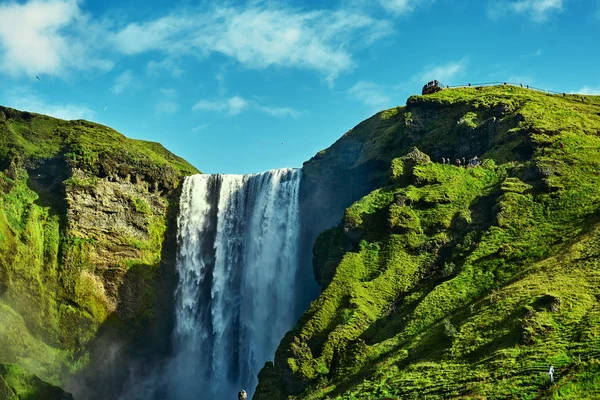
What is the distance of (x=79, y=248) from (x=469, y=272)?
38987 mm

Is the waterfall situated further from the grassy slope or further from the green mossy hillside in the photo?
the green mossy hillside

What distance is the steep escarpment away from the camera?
2311 inches

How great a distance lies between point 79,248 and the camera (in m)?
62.2

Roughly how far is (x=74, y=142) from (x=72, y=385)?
83.3 ft

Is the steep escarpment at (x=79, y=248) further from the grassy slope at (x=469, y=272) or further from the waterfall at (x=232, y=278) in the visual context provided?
the grassy slope at (x=469, y=272)

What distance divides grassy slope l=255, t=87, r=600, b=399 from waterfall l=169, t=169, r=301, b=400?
10.6m

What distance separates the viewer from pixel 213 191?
71125 mm

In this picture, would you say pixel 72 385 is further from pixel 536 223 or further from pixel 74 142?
pixel 536 223

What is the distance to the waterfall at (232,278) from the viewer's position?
201ft

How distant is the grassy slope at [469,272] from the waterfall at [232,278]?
1063 cm

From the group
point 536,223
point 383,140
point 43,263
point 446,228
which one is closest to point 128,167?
point 43,263

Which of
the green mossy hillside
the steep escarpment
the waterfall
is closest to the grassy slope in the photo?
the waterfall

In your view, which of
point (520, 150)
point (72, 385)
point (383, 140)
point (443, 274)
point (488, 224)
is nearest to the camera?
point (443, 274)

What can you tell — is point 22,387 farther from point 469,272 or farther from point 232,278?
point 469,272
